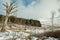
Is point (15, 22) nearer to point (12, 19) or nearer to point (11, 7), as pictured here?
point (12, 19)

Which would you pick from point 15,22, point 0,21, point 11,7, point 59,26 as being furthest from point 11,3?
point 59,26

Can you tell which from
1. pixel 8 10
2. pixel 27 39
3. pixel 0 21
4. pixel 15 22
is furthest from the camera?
pixel 15 22

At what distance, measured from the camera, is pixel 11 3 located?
11.0 meters

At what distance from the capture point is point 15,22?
1455 cm

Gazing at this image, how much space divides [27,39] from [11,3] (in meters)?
5.51

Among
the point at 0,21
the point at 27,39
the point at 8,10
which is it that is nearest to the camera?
the point at 27,39

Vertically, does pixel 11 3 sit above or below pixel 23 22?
above

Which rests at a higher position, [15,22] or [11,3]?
[11,3]

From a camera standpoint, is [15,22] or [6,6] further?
[15,22]

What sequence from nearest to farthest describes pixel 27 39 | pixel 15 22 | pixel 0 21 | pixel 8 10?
pixel 27 39 < pixel 8 10 < pixel 0 21 < pixel 15 22

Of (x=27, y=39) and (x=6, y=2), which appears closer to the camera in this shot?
(x=27, y=39)

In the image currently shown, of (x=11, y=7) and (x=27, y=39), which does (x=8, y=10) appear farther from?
(x=27, y=39)

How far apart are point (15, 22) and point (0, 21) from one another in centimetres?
166

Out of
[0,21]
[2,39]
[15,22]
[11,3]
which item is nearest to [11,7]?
[11,3]
